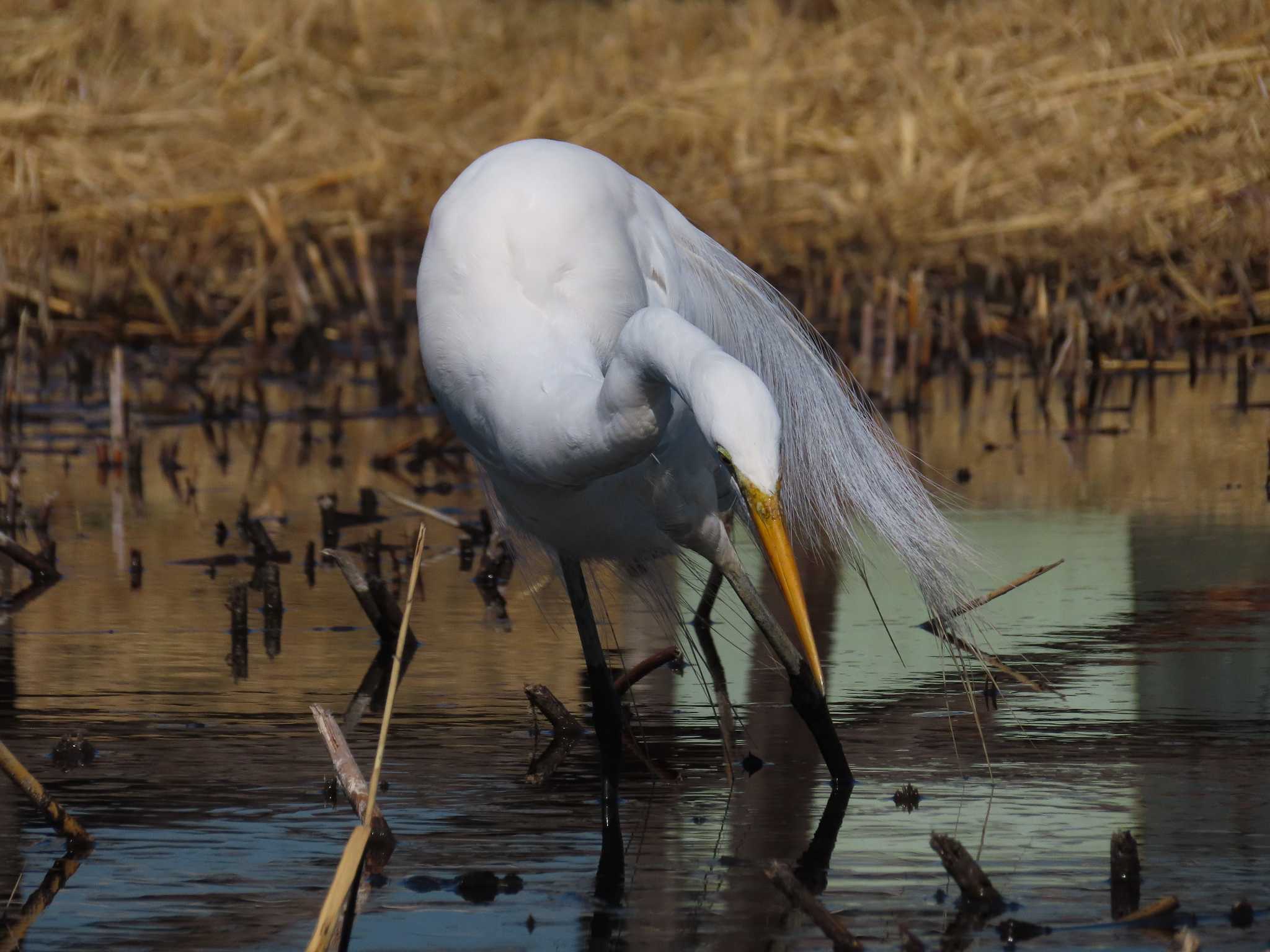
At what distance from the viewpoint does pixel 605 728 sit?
4516mm

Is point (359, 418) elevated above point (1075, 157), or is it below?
below

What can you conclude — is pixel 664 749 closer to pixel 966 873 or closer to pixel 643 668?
pixel 643 668

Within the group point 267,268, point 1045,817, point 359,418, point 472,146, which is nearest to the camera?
point 1045,817

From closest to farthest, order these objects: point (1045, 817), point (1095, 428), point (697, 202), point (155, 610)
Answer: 1. point (1045, 817)
2. point (155, 610)
3. point (1095, 428)
4. point (697, 202)

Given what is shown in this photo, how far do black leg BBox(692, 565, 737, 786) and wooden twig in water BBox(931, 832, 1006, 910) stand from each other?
939mm

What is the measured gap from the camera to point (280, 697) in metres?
4.88

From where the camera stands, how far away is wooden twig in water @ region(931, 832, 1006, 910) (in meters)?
3.21

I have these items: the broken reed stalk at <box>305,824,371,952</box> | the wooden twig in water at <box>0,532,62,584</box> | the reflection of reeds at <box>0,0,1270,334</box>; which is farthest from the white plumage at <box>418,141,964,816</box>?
the reflection of reeds at <box>0,0,1270,334</box>

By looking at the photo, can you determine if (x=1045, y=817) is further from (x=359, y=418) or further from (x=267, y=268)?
(x=267, y=268)

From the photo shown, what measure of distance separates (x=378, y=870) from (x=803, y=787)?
3.07 ft

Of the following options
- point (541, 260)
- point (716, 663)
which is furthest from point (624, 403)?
point (716, 663)

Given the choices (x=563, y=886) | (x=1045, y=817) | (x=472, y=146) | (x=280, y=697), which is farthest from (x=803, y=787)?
(x=472, y=146)

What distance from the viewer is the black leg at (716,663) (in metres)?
4.43

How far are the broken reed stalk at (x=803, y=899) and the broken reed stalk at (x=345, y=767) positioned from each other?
68 centimetres
